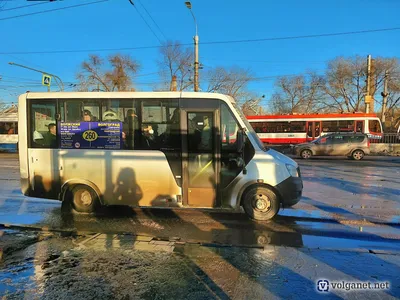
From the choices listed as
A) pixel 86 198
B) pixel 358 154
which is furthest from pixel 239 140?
pixel 358 154

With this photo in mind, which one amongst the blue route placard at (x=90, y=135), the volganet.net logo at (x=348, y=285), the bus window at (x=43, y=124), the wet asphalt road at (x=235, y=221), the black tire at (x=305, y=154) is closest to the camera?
the volganet.net logo at (x=348, y=285)

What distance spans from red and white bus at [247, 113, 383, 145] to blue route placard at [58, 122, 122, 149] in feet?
84.5

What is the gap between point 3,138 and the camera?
92.9 ft

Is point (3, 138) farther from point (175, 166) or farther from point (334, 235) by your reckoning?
point (334, 235)

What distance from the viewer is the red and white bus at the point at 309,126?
2836 centimetres

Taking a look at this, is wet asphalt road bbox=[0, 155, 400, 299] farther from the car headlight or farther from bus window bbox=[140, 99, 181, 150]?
bus window bbox=[140, 99, 181, 150]

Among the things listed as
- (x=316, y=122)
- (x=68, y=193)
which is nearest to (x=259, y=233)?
(x=68, y=193)

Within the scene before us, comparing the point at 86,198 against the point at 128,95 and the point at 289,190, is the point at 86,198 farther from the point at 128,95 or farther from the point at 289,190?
the point at 289,190

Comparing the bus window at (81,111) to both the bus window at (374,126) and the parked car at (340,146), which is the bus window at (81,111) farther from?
the bus window at (374,126)

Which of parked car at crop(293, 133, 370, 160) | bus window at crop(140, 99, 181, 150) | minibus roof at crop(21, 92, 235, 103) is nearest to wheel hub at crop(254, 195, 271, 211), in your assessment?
bus window at crop(140, 99, 181, 150)

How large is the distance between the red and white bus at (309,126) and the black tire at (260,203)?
2479cm

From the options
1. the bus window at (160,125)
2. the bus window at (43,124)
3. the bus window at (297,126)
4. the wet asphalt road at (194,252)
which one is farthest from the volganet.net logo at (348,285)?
the bus window at (297,126)

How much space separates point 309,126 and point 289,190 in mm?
24991

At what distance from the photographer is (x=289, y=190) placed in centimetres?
619
